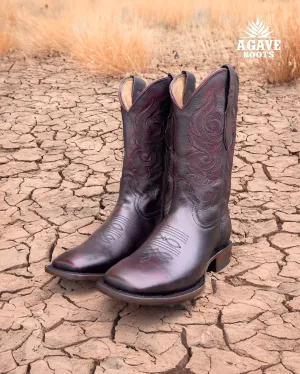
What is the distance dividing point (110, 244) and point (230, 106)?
0.56 metres

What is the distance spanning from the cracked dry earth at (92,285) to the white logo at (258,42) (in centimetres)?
80

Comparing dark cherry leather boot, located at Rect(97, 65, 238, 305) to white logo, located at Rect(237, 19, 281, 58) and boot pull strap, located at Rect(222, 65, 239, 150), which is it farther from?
white logo, located at Rect(237, 19, 281, 58)

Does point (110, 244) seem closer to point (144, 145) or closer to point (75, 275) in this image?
point (75, 275)

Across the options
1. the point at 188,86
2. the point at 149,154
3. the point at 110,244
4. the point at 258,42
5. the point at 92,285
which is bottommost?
the point at 92,285

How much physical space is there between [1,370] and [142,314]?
426 millimetres

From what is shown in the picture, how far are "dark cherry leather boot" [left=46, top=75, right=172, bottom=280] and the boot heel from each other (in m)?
0.23

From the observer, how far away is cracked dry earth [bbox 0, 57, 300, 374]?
1578 millimetres

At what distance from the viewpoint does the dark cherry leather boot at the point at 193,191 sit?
1676 mm

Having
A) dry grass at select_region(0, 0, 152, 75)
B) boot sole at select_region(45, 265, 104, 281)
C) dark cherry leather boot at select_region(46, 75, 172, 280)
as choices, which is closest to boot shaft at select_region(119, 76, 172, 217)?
dark cherry leather boot at select_region(46, 75, 172, 280)

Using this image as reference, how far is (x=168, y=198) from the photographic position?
6.21 feet

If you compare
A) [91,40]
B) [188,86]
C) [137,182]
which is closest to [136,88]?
[188,86]

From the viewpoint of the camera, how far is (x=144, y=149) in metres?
1.90

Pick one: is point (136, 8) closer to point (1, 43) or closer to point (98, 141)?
point (1, 43)

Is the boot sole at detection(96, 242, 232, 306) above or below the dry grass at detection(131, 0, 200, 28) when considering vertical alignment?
below
